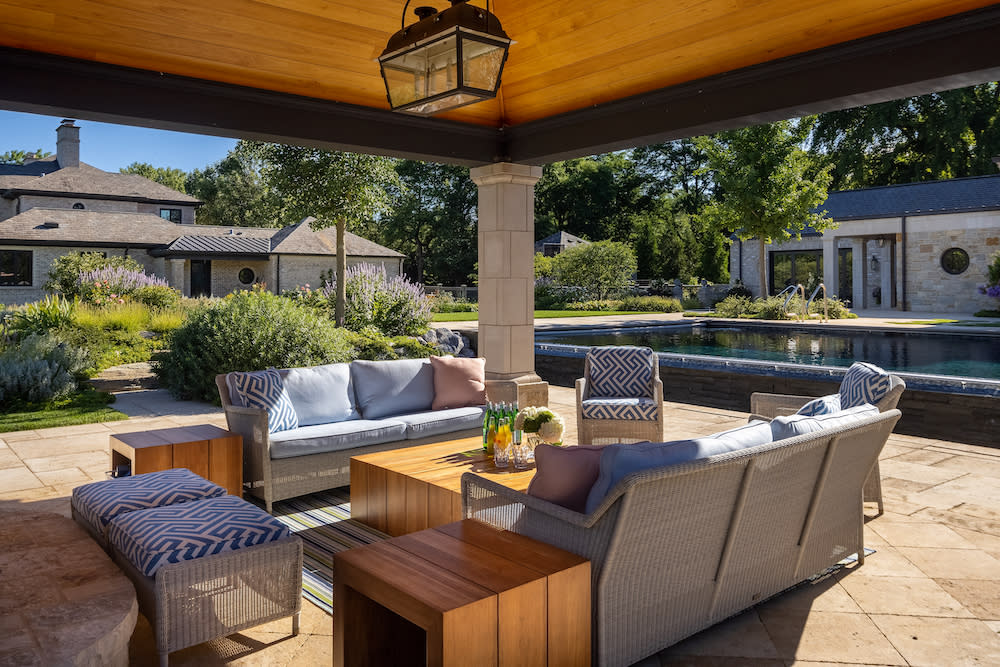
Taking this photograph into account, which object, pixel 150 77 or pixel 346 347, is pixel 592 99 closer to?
pixel 150 77

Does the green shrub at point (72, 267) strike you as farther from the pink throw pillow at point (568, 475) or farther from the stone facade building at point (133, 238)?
the pink throw pillow at point (568, 475)

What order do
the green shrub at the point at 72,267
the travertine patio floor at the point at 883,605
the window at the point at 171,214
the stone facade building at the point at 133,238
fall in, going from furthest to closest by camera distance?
the window at the point at 171,214
the stone facade building at the point at 133,238
the green shrub at the point at 72,267
the travertine patio floor at the point at 883,605

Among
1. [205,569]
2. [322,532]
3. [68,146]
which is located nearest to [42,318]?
[322,532]

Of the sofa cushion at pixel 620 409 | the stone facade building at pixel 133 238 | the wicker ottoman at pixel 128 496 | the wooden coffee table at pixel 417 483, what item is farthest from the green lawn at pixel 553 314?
the wicker ottoman at pixel 128 496

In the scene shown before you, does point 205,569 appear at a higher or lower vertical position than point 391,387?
lower

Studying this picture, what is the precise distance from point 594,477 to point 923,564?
208 centimetres

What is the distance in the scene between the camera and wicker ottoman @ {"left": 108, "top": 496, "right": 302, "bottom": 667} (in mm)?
2531

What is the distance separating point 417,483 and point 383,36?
280 cm

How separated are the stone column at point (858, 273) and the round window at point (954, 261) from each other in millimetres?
2603

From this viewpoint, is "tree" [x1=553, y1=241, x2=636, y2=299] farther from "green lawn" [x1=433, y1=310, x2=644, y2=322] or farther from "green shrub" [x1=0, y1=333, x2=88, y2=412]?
"green shrub" [x1=0, y1=333, x2=88, y2=412]

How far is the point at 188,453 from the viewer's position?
4207 mm

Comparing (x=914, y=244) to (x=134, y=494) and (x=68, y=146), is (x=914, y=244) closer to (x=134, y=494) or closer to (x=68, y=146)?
(x=134, y=494)

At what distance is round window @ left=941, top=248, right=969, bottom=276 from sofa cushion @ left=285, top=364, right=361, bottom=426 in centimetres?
1902

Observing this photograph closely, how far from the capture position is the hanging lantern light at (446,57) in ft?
9.34
